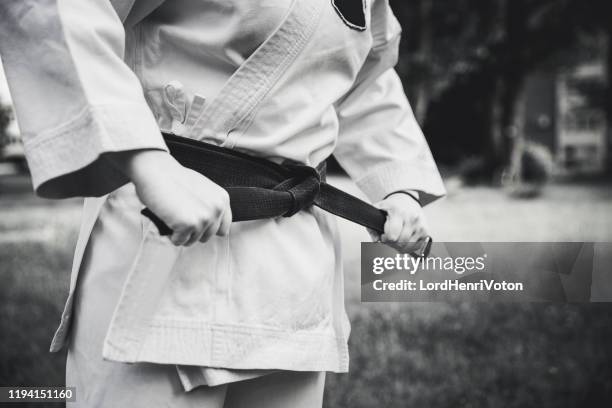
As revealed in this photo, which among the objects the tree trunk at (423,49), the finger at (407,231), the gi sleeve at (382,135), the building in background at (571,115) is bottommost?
the building in background at (571,115)

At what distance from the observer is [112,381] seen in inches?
33.0

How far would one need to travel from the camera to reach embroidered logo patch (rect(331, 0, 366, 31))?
1004 mm

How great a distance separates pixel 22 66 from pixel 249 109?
31cm

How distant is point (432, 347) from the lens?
320 cm

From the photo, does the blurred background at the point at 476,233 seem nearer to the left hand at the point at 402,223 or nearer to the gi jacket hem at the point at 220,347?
the left hand at the point at 402,223

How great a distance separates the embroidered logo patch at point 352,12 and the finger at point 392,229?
37cm

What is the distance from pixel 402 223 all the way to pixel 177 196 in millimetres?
575

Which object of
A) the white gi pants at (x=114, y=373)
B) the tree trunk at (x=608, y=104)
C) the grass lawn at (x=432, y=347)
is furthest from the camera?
the tree trunk at (x=608, y=104)

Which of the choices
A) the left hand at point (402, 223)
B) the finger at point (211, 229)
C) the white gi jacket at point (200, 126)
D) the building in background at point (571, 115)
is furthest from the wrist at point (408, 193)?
the building in background at point (571, 115)

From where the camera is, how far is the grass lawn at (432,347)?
2.79 m

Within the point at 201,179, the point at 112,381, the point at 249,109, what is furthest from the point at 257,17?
the point at 112,381

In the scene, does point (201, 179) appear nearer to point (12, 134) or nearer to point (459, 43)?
point (12, 134)

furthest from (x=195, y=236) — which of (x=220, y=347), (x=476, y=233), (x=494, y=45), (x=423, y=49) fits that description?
(x=423, y=49)

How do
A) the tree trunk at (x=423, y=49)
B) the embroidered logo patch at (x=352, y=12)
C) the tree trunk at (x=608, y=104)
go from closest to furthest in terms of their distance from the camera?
1. the embroidered logo patch at (x=352, y=12)
2. the tree trunk at (x=423, y=49)
3. the tree trunk at (x=608, y=104)
